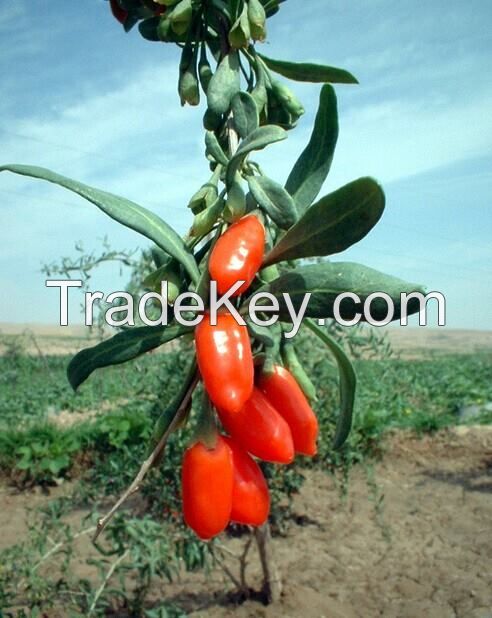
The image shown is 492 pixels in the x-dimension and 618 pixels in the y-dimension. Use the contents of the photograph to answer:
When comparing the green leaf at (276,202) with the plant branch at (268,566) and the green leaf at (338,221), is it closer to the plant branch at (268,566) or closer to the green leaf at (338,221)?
the green leaf at (338,221)

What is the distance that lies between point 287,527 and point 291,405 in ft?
11.6

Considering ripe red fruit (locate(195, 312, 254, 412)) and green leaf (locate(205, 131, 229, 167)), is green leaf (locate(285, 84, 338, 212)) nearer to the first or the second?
green leaf (locate(205, 131, 229, 167))

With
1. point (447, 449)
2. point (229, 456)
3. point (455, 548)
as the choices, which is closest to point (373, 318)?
point (229, 456)

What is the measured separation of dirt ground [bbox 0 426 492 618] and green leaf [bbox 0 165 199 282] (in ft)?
7.88

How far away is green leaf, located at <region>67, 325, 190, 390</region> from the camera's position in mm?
804

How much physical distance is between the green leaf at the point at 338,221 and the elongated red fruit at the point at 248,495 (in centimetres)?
27

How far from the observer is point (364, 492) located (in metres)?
4.98

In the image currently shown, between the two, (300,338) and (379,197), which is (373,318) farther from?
(300,338)

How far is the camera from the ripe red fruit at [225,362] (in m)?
0.69

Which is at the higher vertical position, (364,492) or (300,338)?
(300,338)

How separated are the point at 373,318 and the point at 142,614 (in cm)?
220

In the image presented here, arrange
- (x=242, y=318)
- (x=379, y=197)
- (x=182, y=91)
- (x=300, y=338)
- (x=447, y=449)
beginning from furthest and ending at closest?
1. (x=447, y=449)
2. (x=300, y=338)
3. (x=182, y=91)
4. (x=242, y=318)
5. (x=379, y=197)

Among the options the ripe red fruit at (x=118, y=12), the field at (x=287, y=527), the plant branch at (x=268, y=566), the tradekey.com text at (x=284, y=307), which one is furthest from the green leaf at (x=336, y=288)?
the plant branch at (x=268, y=566)

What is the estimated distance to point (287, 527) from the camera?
4.16m
